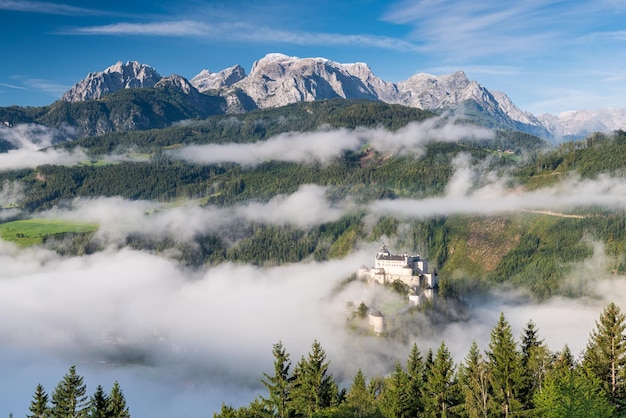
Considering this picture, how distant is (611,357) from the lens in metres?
72.4

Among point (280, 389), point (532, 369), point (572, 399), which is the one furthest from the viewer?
point (532, 369)

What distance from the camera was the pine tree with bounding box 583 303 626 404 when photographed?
71812 millimetres

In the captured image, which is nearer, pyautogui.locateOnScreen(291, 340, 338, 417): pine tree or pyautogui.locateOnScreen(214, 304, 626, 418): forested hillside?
pyautogui.locateOnScreen(214, 304, 626, 418): forested hillside

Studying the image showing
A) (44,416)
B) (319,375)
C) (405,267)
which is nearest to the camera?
(319,375)

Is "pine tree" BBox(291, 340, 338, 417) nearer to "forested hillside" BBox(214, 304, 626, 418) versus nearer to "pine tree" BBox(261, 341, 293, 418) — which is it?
"forested hillside" BBox(214, 304, 626, 418)

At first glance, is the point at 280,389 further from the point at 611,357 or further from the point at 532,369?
the point at 611,357

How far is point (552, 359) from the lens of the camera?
87.1m

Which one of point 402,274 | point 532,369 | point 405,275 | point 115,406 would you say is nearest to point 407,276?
point 405,275

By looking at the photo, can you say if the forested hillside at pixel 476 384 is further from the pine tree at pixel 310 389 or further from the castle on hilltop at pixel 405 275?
the castle on hilltop at pixel 405 275

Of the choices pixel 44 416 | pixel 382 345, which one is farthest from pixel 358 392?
pixel 382 345

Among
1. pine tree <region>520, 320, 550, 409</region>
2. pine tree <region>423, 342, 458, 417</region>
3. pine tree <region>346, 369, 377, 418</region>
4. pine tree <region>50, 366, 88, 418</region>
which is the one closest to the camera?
pine tree <region>423, 342, 458, 417</region>

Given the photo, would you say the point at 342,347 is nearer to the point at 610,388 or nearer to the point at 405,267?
the point at 405,267

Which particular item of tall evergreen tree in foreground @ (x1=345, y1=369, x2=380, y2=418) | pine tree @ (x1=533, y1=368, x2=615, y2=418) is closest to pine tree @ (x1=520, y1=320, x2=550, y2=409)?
pine tree @ (x1=533, y1=368, x2=615, y2=418)

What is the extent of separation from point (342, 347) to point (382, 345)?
63.1 feet
